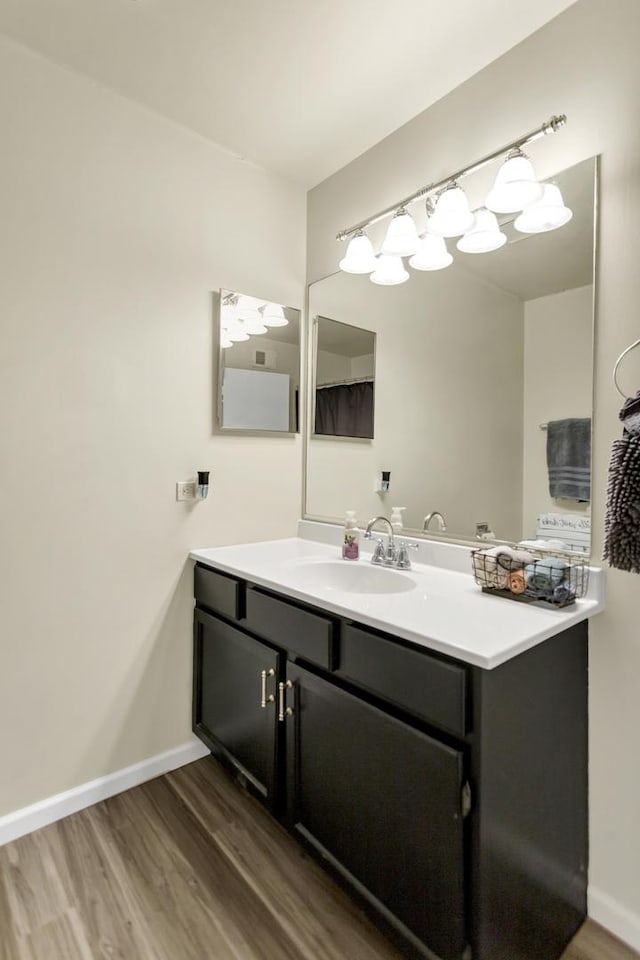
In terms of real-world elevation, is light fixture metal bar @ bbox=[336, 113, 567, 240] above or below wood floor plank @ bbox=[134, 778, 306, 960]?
above

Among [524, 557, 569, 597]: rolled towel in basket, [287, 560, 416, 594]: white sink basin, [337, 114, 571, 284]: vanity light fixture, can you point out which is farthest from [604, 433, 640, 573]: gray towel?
[337, 114, 571, 284]: vanity light fixture

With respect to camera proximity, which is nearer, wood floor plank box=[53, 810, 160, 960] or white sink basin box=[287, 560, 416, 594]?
wood floor plank box=[53, 810, 160, 960]

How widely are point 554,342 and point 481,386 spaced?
273 millimetres

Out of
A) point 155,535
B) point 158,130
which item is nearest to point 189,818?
point 155,535

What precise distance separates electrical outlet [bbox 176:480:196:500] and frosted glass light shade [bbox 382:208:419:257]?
45.2 inches

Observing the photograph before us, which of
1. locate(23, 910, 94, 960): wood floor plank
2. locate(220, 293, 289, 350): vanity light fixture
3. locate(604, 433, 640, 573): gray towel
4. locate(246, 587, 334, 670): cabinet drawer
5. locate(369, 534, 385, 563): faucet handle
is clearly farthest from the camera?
locate(220, 293, 289, 350): vanity light fixture

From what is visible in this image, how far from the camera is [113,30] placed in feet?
4.89

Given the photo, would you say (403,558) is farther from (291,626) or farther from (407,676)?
(407,676)

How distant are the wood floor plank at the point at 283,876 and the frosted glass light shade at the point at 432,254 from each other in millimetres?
1993

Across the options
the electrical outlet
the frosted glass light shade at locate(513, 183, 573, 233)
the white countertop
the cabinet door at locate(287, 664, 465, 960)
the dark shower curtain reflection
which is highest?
the frosted glass light shade at locate(513, 183, 573, 233)

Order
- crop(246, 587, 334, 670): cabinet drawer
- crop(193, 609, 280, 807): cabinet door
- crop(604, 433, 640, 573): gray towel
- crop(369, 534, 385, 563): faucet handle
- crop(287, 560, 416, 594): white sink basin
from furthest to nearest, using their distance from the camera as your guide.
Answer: crop(369, 534, 385, 563): faucet handle, crop(287, 560, 416, 594): white sink basin, crop(193, 609, 280, 807): cabinet door, crop(246, 587, 334, 670): cabinet drawer, crop(604, 433, 640, 573): gray towel

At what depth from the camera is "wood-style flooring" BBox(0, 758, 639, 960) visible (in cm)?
125

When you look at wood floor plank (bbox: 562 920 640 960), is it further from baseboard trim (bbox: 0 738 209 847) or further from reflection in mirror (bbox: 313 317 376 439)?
reflection in mirror (bbox: 313 317 376 439)

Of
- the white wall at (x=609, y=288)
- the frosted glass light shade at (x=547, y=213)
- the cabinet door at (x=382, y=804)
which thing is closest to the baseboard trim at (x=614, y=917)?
the white wall at (x=609, y=288)
